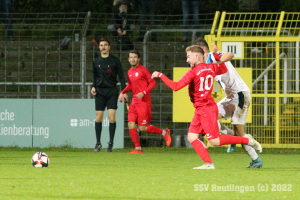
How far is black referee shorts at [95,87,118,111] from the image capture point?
1117 centimetres

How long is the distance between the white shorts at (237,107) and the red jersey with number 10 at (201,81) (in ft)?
4.05

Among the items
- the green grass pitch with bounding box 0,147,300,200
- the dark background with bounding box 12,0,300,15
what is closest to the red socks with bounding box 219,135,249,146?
the green grass pitch with bounding box 0,147,300,200

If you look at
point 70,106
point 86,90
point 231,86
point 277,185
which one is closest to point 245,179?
point 277,185

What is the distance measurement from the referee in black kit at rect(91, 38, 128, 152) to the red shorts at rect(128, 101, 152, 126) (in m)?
0.38

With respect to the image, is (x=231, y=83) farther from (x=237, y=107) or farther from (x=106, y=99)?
(x=106, y=99)

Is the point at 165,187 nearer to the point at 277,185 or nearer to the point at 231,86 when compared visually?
the point at 277,185

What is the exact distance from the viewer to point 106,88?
11242mm

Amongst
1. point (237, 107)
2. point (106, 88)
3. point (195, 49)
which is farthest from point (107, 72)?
point (195, 49)

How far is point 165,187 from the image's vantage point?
5250 millimetres

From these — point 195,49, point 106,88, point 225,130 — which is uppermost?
point 195,49

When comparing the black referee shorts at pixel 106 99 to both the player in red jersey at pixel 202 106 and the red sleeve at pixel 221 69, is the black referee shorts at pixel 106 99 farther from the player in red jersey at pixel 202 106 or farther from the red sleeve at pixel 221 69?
the player in red jersey at pixel 202 106

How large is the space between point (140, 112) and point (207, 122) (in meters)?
4.03

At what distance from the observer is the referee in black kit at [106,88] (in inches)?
440

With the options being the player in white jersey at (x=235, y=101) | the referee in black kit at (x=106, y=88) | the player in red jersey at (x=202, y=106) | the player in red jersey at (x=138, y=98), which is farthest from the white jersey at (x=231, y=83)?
the referee in black kit at (x=106, y=88)
